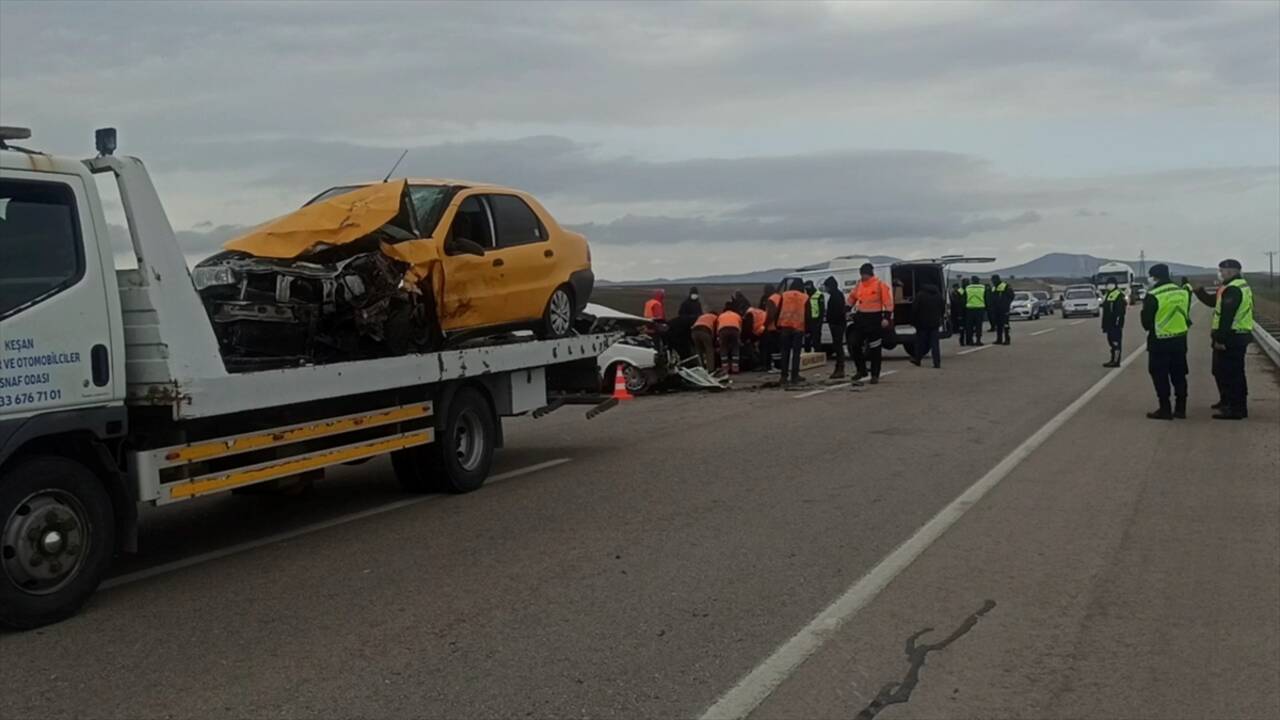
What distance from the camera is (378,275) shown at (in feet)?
27.8

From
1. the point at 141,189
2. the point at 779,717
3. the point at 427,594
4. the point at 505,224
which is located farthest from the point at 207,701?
the point at 505,224

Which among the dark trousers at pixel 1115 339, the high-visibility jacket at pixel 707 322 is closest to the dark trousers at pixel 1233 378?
the dark trousers at pixel 1115 339

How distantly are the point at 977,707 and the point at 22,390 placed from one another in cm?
470

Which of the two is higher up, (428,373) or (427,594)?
(428,373)

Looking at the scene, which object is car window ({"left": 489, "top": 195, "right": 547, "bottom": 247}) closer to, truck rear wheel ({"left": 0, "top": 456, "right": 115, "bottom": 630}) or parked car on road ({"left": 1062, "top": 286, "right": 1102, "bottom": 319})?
truck rear wheel ({"left": 0, "top": 456, "right": 115, "bottom": 630})

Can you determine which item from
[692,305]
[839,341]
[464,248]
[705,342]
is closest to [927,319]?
[839,341]

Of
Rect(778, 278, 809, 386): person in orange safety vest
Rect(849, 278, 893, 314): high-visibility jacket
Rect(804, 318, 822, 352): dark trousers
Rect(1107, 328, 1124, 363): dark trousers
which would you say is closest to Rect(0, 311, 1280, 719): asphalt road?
Rect(849, 278, 893, 314): high-visibility jacket

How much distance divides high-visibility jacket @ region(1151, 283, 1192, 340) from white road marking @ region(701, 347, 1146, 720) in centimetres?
482

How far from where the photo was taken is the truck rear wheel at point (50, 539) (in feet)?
18.7

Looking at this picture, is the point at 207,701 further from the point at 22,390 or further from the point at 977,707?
the point at 977,707

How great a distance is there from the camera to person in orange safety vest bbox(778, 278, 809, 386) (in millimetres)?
19359

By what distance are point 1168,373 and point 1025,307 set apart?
4439cm

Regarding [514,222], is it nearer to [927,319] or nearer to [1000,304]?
[927,319]

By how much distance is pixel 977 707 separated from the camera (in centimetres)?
475
